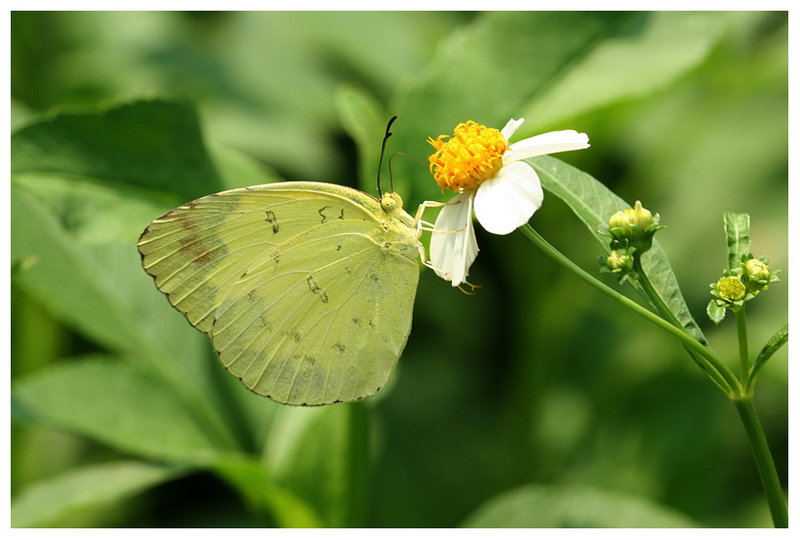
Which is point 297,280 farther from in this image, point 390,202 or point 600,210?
point 600,210

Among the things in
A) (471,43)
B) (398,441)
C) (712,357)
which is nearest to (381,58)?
(471,43)

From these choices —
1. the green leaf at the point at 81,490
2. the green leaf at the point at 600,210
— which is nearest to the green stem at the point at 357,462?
the green leaf at the point at 81,490

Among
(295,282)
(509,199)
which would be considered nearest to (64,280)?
(295,282)

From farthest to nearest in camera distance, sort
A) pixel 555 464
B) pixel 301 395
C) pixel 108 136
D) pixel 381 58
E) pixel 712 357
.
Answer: pixel 381 58
pixel 555 464
pixel 108 136
pixel 301 395
pixel 712 357

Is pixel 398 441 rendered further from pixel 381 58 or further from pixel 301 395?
pixel 381 58

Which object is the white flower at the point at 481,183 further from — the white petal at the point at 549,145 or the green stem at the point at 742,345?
the green stem at the point at 742,345
